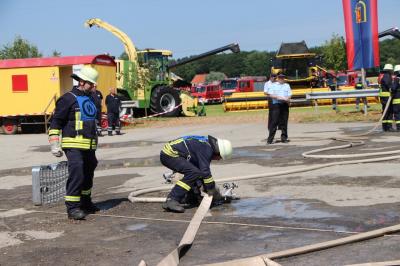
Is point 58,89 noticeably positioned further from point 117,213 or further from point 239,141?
point 117,213

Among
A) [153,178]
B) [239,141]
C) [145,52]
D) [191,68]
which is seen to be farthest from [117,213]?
[191,68]

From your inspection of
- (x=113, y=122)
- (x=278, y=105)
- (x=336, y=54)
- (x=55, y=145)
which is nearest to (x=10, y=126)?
(x=113, y=122)

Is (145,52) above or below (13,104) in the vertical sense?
above

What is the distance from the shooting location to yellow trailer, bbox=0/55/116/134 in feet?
76.2

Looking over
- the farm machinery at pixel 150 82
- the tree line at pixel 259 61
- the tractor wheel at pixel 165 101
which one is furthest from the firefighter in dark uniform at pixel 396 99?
the tree line at pixel 259 61

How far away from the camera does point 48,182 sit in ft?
26.0

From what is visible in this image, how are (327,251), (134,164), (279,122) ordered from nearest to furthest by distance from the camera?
(327,251) → (134,164) → (279,122)

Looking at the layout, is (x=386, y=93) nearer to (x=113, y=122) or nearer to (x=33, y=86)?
(x=113, y=122)

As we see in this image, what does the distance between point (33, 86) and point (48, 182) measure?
16.3m

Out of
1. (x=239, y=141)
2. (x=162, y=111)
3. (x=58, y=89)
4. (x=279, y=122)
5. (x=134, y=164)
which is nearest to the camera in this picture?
(x=134, y=164)

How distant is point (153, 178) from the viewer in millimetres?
9875

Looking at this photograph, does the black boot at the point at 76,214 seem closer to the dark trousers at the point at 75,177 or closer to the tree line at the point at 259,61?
the dark trousers at the point at 75,177

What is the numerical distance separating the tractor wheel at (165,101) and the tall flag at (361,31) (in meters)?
10.3

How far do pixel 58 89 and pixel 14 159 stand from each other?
930cm
